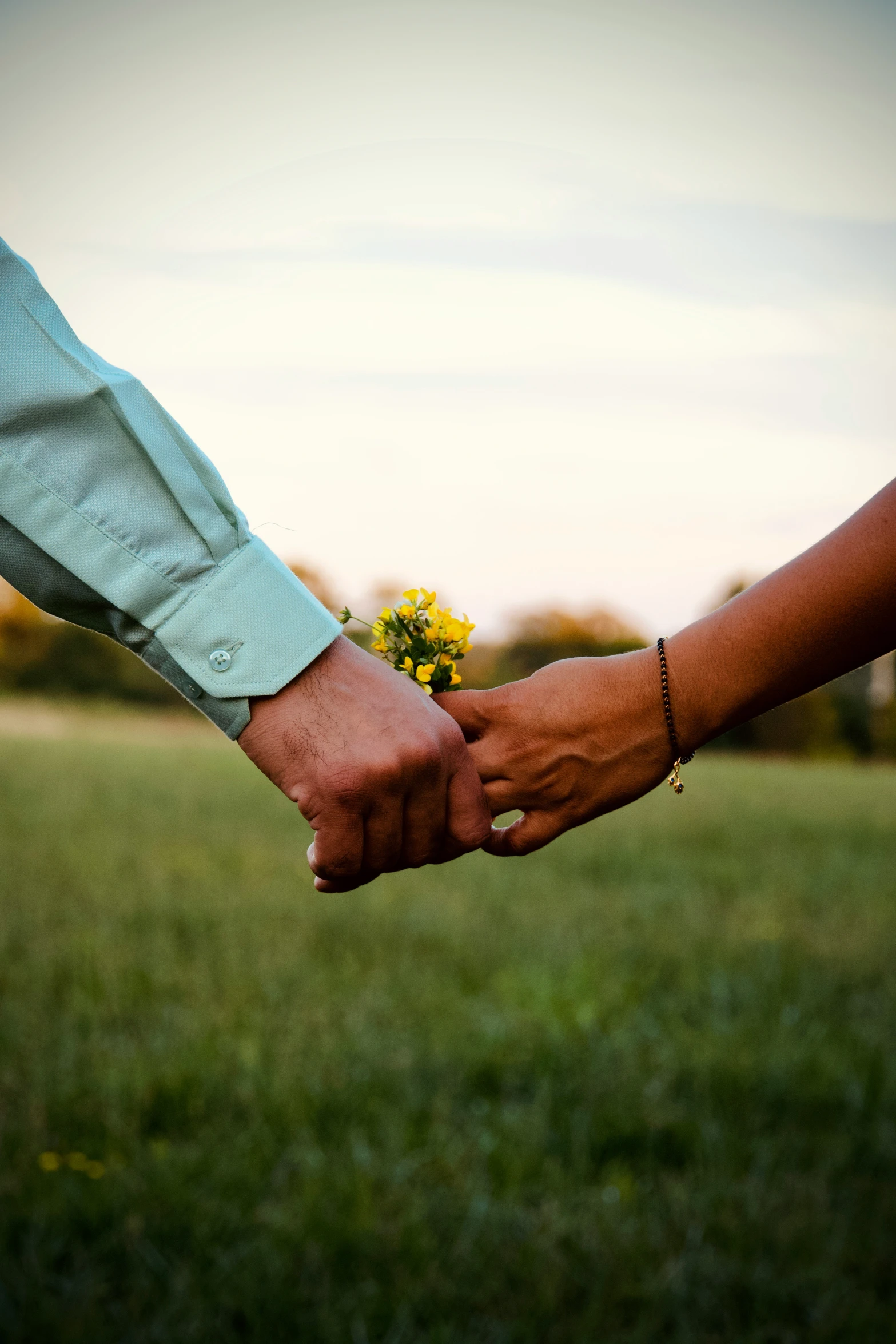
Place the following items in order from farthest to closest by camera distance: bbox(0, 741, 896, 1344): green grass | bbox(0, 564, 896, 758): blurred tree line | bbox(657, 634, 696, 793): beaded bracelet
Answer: bbox(0, 564, 896, 758): blurred tree line < bbox(0, 741, 896, 1344): green grass < bbox(657, 634, 696, 793): beaded bracelet

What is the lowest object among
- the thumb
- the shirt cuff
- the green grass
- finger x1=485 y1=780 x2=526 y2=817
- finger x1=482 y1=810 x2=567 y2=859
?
the green grass

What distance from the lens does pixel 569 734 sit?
85.4 inches

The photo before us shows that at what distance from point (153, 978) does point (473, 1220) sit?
2.20 meters

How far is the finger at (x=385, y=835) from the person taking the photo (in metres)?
1.88

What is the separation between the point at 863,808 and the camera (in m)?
11.7

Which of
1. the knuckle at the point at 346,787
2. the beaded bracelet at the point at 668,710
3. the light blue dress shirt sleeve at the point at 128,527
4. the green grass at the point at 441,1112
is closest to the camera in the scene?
the light blue dress shirt sleeve at the point at 128,527

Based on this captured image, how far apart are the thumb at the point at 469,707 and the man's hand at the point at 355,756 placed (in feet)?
0.63

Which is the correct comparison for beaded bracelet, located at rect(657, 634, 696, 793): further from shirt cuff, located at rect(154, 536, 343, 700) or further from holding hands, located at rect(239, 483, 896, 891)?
shirt cuff, located at rect(154, 536, 343, 700)

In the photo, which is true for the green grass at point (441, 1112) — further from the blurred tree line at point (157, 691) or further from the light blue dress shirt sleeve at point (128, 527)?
the blurred tree line at point (157, 691)

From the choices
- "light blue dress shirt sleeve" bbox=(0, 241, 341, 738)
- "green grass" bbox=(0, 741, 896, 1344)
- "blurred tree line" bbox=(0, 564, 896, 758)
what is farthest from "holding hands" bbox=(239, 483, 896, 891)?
"blurred tree line" bbox=(0, 564, 896, 758)

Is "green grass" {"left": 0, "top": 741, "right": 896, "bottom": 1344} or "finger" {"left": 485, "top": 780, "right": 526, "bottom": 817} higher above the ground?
"finger" {"left": 485, "top": 780, "right": 526, "bottom": 817}

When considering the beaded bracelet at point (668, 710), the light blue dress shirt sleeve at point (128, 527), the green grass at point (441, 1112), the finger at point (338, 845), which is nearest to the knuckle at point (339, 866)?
the finger at point (338, 845)

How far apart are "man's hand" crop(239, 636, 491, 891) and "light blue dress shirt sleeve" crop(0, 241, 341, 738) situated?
0.05 m

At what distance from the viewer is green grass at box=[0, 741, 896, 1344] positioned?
2.68 meters
